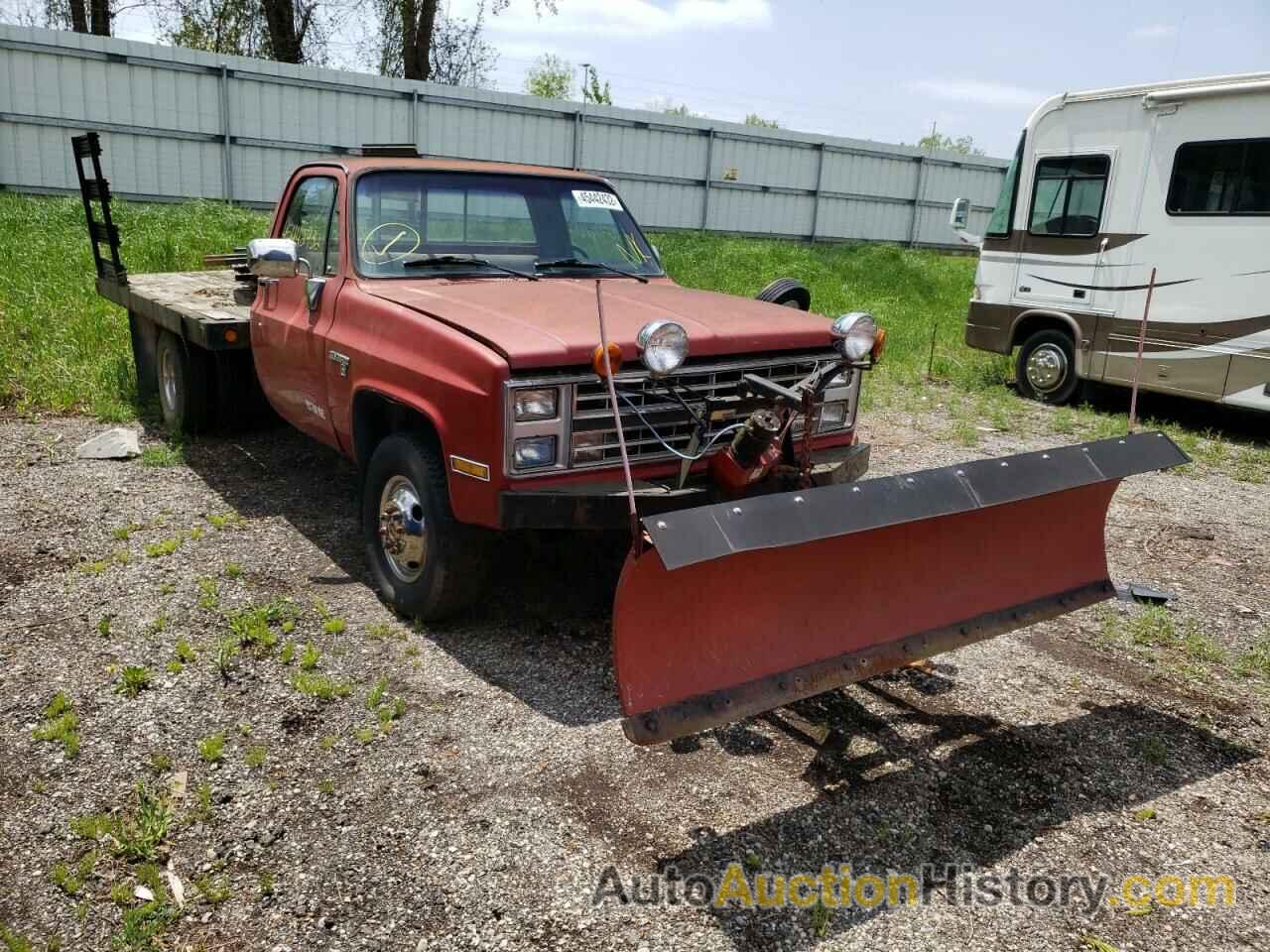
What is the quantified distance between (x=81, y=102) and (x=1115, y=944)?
57.5 feet

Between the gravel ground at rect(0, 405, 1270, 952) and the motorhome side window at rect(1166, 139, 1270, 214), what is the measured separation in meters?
4.84

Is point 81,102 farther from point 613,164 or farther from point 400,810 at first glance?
point 400,810

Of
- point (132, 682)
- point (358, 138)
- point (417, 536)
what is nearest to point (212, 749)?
point (132, 682)

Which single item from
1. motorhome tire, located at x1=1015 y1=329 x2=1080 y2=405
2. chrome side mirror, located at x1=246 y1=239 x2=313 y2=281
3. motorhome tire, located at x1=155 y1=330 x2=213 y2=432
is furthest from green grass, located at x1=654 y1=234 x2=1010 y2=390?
chrome side mirror, located at x1=246 y1=239 x2=313 y2=281

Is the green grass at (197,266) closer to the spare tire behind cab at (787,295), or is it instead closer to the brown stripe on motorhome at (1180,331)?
the brown stripe on motorhome at (1180,331)

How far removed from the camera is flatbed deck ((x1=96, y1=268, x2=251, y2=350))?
6004mm

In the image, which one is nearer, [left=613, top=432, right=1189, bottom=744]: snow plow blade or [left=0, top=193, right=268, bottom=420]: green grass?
[left=613, top=432, right=1189, bottom=744]: snow plow blade

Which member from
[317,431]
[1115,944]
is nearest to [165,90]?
[317,431]

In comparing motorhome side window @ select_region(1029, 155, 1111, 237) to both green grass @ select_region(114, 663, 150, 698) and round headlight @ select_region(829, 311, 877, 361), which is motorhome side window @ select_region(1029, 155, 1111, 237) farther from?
green grass @ select_region(114, 663, 150, 698)

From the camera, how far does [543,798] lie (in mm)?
3395

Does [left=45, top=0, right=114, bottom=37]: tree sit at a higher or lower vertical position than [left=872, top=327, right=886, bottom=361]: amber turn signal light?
higher

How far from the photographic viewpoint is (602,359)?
3.92 m

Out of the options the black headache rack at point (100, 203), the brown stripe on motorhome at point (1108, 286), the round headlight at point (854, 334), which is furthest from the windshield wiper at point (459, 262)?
the brown stripe on motorhome at point (1108, 286)

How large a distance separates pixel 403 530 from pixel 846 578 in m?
1.95
